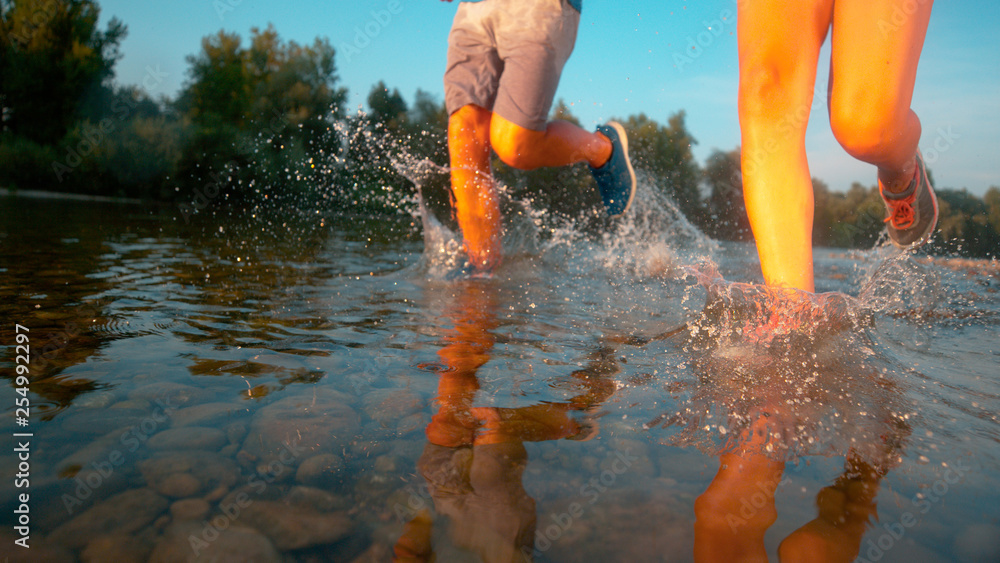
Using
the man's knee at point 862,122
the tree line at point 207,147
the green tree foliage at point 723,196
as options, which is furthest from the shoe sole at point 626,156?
the green tree foliage at point 723,196

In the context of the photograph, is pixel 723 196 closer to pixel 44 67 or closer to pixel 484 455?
pixel 484 455

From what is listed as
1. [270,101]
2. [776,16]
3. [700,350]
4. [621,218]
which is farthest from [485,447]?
[270,101]


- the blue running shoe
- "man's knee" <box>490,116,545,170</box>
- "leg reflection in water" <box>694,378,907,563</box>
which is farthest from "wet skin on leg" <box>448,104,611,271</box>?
"leg reflection in water" <box>694,378,907,563</box>

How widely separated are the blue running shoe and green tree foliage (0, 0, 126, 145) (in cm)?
2477

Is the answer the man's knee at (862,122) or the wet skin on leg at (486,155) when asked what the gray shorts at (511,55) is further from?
the man's knee at (862,122)

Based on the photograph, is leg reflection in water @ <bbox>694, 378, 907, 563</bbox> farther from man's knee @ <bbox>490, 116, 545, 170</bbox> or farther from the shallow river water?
man's knee @ <bbox>490, 116, 545, 170</bbox>

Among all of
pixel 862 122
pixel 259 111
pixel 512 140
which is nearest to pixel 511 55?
pixel 512 140

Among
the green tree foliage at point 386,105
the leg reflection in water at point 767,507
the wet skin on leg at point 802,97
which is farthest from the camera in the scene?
the green tree foliage at point 386,105

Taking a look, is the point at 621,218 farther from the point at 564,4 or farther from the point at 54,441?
the point at 54,441

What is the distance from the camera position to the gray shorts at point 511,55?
2.80 metres

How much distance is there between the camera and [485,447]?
957 millimetres

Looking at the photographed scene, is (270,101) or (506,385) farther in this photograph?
(270,101)

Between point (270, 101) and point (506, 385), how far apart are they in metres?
34.2

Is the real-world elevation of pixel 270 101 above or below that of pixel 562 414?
above
